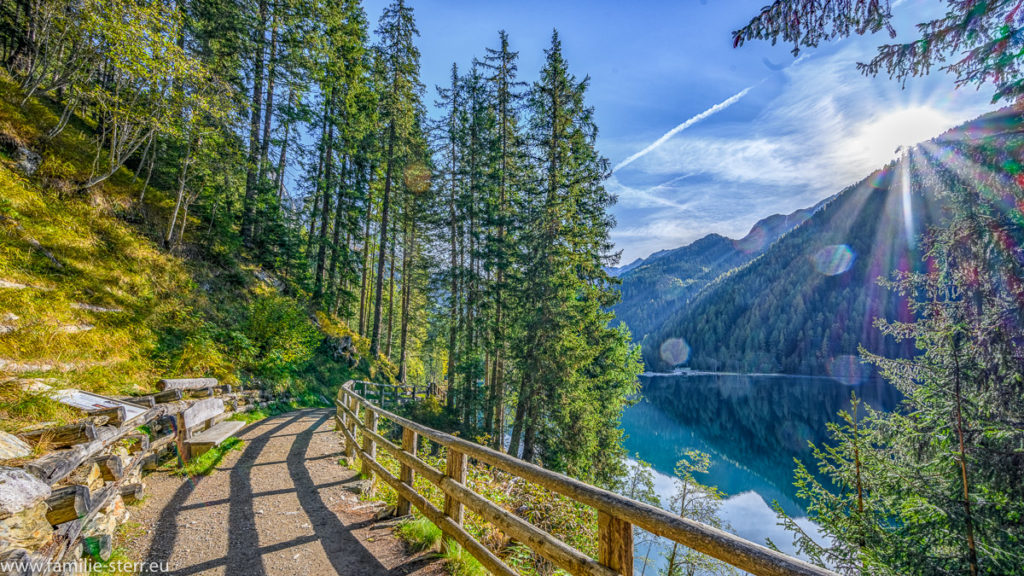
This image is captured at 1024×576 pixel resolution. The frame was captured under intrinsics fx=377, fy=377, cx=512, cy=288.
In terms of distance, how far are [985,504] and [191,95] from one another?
686 inches

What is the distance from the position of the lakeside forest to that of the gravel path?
1866 millimetres

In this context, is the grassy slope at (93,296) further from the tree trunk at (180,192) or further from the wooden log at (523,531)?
the wooden log at (523,531)

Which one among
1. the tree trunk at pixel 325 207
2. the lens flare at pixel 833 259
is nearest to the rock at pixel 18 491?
the tree trunk at pixel 325 207

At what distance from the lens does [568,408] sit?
1375cm

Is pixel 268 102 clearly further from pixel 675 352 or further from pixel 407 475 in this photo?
pixel 675 352

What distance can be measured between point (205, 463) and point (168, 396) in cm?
133

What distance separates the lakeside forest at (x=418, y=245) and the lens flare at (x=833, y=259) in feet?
484

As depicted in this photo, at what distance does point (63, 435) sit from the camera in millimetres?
3502

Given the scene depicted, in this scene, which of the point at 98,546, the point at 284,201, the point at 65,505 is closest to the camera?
the point at 65,505

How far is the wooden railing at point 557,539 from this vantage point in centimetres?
173

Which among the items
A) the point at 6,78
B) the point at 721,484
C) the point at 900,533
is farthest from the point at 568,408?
the point at 721,484

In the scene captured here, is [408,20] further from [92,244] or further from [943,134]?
[943,134]

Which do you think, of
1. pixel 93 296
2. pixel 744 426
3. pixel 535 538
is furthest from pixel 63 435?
pixel 744 426

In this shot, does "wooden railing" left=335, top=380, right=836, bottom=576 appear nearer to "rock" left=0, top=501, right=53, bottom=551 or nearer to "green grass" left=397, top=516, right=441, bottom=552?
"green grass" left=397, top=516, right=441, bottom=552
